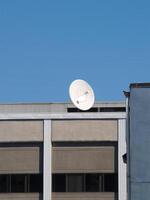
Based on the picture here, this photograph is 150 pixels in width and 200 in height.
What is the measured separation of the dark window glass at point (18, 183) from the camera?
43312 mm

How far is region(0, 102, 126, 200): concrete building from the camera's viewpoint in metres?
42.3

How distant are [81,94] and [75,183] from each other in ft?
18.7

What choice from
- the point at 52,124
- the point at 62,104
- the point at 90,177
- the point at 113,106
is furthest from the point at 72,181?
the point at 113,106

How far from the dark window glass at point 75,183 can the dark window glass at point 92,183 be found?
1.26 feet

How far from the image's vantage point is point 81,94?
4159 cm

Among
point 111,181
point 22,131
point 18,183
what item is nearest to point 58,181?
point 18,183

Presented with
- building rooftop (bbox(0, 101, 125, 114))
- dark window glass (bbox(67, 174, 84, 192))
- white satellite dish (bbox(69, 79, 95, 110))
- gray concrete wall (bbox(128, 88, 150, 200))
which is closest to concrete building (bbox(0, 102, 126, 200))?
dark window glass (bbox(67, 174, 84, 192))

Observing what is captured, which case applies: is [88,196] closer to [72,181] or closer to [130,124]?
[72,181]

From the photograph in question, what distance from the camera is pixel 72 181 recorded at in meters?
43.1

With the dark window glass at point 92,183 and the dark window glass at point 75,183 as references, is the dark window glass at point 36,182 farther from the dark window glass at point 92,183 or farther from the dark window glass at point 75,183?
the dark window glass at point 92,183

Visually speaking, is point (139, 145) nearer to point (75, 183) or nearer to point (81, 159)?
point (81, 159)

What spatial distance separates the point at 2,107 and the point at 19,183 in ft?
44.2

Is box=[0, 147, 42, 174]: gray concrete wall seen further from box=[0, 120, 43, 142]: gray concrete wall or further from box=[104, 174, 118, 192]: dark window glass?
box=[104, 174, 118, 192]: dark window glass

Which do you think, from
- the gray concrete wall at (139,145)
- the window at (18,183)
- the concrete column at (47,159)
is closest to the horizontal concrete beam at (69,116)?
the concrete column at (47,159)
